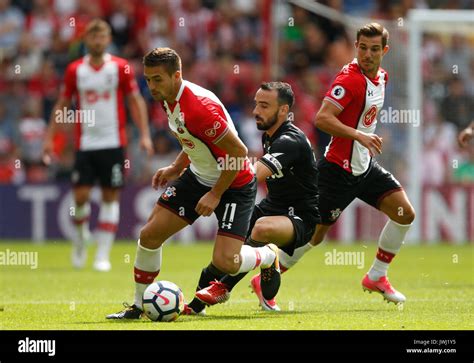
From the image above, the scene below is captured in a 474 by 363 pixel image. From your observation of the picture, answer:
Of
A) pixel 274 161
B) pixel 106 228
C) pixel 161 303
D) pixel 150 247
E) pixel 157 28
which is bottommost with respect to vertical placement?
pixel 106 228

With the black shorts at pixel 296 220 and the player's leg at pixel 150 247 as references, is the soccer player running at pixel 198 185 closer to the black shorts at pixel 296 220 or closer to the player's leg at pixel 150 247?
the player's leg at pixel 150 247

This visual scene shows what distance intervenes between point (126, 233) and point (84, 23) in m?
4.09

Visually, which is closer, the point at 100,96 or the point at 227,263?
the point at 227,263

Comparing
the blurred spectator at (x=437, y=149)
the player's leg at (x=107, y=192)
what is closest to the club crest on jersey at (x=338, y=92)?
the player's leg at (x=107, y=192)

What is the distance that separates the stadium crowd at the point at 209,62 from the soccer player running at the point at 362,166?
8.93 metres

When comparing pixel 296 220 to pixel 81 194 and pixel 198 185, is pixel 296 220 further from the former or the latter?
pixel 81 194

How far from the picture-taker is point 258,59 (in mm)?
20891

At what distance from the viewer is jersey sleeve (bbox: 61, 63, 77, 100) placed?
13570mm

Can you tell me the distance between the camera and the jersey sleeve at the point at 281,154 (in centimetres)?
886

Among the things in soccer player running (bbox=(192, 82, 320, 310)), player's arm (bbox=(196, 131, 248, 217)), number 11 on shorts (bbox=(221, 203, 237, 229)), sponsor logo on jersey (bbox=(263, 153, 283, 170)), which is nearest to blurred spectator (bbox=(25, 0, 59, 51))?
soccer player running (bbox=(192, 82, 320, 310))

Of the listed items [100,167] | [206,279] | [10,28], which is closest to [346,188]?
[206,279]

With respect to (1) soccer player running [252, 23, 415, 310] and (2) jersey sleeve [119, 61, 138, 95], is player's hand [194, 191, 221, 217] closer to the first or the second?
(1) soccer player running [252, 23, 415, 310]

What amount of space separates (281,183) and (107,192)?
15.9 ft

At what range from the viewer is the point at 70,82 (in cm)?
1362
